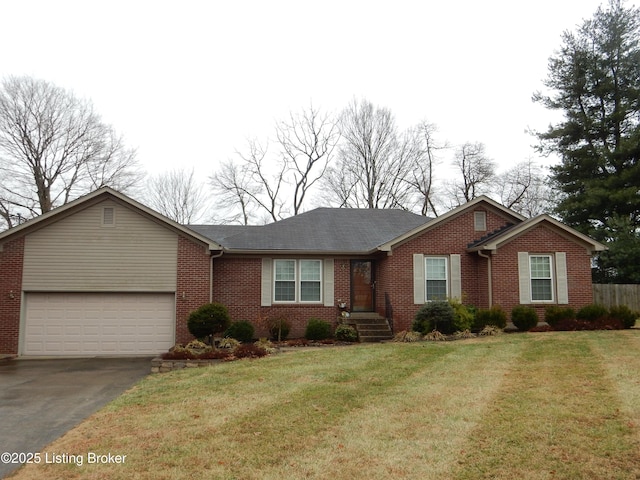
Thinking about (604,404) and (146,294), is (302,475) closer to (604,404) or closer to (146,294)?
(604,404)

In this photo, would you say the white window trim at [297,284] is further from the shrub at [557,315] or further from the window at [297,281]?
the shrub at [557,315]

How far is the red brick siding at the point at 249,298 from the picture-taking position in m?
16.7

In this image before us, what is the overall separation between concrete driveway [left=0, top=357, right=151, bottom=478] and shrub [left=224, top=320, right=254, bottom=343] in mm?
2569

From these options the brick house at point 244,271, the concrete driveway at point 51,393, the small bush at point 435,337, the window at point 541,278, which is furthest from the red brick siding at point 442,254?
the concrete driveway at point 51,393

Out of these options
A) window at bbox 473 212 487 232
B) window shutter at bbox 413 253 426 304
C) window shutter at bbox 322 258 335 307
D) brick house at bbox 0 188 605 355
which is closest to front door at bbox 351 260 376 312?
brick house at bbox 0 188 605 355

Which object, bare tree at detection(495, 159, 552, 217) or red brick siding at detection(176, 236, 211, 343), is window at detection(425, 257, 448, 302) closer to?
red brick siding at detection(176, 236, 211, 343)

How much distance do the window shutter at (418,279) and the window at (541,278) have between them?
3634mm

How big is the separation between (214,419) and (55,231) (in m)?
11.1

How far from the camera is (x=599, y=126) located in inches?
1045

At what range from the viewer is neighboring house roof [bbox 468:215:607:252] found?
52.6 feet

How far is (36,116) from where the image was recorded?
30.6m

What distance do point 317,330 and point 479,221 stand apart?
6.88m

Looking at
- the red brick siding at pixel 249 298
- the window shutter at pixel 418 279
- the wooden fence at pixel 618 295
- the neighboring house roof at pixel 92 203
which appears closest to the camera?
the neighboring house roof at pixel 92 203

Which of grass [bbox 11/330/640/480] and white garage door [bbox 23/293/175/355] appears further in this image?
white garage door [bbox 23/293/175/355]
